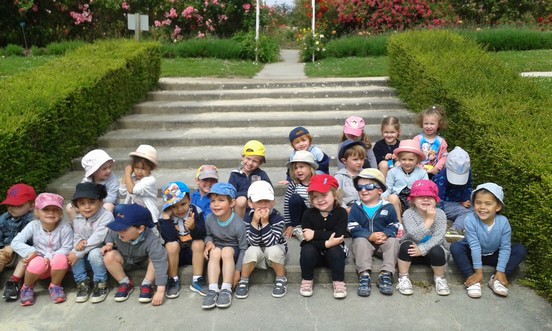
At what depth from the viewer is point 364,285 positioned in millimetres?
4203

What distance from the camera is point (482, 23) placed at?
18.8 metres

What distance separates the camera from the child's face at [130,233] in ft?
13.8

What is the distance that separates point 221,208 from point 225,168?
8.16ft

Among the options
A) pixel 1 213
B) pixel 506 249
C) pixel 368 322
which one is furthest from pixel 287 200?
pixel 1 213

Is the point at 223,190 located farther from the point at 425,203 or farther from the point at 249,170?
the point at 425,203

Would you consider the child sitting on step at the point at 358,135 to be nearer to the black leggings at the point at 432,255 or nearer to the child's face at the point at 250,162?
the child's face at the point at 250,162

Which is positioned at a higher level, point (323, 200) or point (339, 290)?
point (323, 200)

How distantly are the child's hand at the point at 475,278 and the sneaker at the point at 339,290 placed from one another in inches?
39.1

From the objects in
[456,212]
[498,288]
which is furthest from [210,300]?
[456,212]

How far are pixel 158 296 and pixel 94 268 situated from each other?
1.96 ft

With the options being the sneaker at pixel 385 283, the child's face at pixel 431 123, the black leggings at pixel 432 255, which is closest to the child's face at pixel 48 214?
the sneaker at pixel 385 283

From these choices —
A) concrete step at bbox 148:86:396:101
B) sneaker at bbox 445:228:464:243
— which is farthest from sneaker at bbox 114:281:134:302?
concrete step at bbox 148:86:396:101

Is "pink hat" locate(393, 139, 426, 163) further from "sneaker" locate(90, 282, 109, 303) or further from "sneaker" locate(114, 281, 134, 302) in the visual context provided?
"sneaker" locate(90, 282, 109, 303)

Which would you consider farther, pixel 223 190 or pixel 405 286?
pixel 223 190
